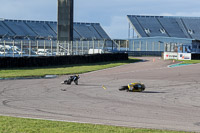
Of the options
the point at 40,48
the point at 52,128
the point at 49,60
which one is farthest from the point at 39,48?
the point at 52,128

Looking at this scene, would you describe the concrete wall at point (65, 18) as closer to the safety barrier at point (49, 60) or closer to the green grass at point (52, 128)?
the safety barrier at point (49, 60)

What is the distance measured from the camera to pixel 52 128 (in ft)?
30.3

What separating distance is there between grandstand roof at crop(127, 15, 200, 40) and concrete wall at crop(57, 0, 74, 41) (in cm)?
5187

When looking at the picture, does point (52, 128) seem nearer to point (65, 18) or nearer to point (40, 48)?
Answer: point (40, 48)

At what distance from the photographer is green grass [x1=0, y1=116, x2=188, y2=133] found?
8.94 metres

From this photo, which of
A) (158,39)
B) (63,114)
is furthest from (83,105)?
(158,39)

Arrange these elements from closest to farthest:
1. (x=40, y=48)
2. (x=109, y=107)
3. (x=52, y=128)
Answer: (x=52, y=128)
(x=109, y=107)
(x=40, y=48)

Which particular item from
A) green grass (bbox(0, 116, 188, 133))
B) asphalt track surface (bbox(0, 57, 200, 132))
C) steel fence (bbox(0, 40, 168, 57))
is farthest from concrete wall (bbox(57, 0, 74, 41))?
green grass (bbox(0, 116, 188, 133))

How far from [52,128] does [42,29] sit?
3960 inches

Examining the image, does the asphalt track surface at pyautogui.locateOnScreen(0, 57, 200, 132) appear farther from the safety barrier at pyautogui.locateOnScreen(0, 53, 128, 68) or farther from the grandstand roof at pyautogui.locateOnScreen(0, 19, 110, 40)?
the grandstand roof at pyautogui.locateOnScreen(0, 19, 110, 40)

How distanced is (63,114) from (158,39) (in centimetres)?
6954

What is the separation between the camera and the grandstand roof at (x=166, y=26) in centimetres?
9997

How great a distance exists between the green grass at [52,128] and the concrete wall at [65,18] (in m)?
37.3

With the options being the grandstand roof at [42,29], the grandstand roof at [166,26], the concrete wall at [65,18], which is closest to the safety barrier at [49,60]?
the concrete wall at [65,18]
